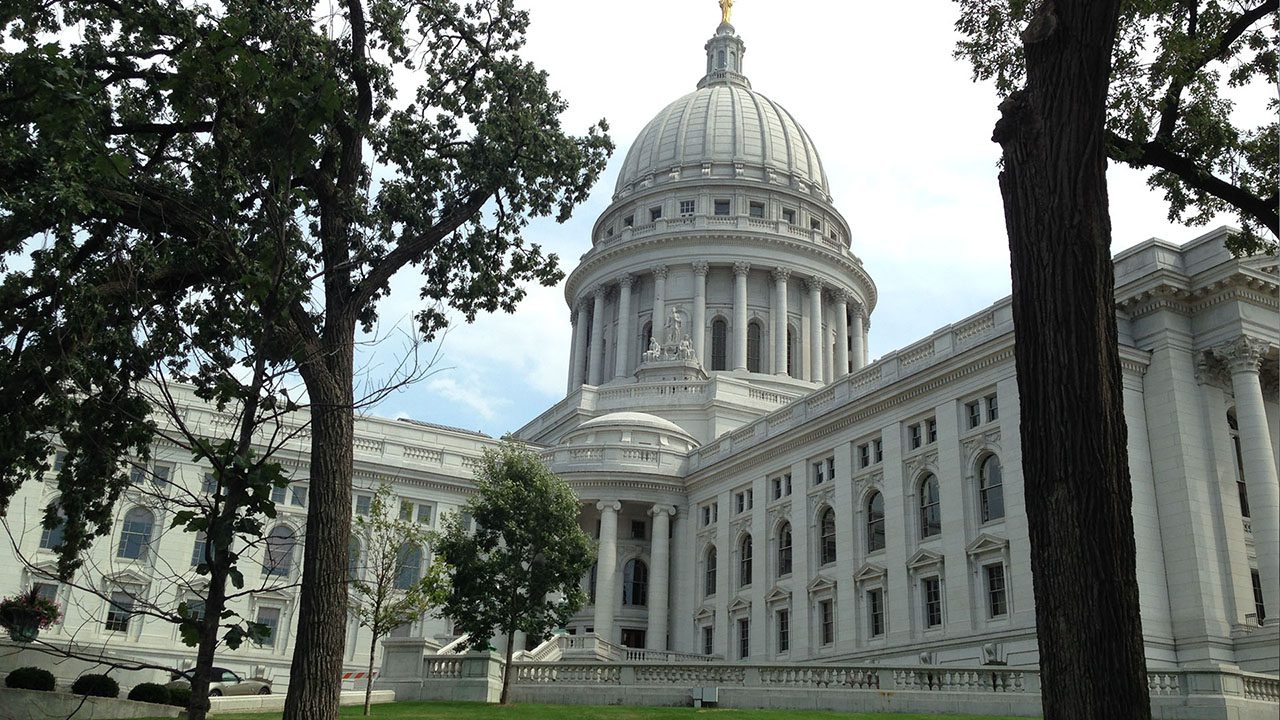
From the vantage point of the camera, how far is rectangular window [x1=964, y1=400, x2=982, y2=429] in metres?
43.6

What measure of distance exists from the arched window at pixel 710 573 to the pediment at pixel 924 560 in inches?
582

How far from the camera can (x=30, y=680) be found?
26.4 metres

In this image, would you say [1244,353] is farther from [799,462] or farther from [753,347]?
[753,347]

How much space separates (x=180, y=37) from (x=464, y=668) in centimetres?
2290

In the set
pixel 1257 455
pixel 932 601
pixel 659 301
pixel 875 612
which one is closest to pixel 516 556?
pixel 875 612

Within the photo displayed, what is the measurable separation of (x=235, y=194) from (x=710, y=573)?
4640 centimetres

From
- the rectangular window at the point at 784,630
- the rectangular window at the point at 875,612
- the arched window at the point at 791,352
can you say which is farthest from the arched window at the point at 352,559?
the arched window at the point at 791,352

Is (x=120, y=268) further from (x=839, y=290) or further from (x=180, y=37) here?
(x=839, y=290)

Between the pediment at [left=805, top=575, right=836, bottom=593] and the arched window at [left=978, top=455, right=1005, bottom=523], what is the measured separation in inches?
339

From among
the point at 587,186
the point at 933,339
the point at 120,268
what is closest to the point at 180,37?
the point at 120,268

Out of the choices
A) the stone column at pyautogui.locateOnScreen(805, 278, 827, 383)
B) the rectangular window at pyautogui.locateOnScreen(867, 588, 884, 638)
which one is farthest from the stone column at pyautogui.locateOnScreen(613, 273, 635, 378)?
the rectangular window at pyautogui.locateOnScreen(867, 588, 884, 638)

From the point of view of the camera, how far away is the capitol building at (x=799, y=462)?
125ft

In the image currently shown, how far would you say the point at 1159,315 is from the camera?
39.8 meters

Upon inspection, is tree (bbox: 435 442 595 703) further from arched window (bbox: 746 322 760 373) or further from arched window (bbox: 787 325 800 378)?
arched window (bbox: 787 325 800 378)
